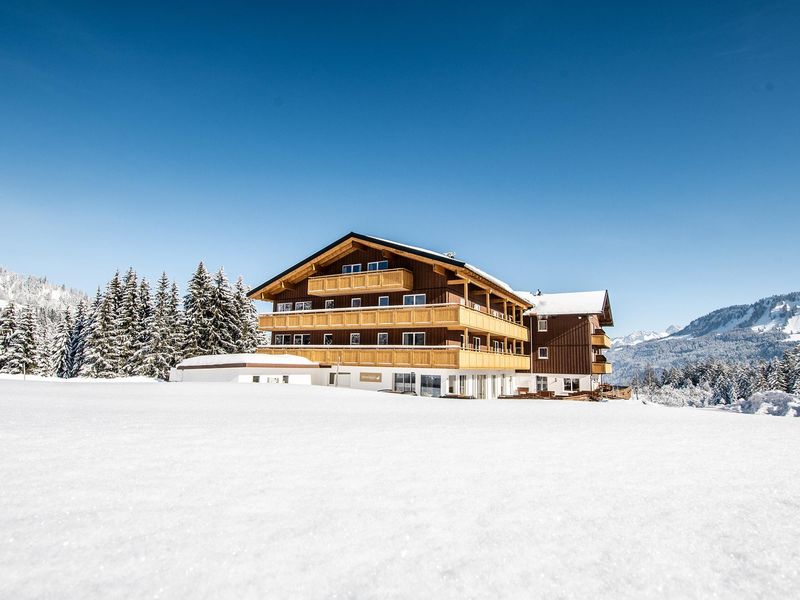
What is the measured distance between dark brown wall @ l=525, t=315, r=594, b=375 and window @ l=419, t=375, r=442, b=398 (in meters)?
18.0

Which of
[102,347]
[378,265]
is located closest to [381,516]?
[378,265]

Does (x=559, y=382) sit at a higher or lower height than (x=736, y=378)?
higher

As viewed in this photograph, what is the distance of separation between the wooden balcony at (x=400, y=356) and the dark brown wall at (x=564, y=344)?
955 centimetres

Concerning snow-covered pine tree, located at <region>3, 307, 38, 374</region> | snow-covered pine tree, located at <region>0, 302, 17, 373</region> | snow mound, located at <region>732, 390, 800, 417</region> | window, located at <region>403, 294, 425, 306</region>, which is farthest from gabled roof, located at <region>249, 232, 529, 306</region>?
Answer: snow-covered pine tree, located at <region>0, 302, 17, 373</region>

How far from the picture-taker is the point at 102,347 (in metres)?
51.1

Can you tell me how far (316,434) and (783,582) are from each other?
709 cm

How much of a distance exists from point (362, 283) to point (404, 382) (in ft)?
25.6

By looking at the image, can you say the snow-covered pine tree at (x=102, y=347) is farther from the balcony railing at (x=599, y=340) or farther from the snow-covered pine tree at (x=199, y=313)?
the balcony railing at (x=599, y=340)

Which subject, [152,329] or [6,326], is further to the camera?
[6,326]

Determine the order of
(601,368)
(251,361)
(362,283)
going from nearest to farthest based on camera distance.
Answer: (251,361)
(362,283)
(601,368)

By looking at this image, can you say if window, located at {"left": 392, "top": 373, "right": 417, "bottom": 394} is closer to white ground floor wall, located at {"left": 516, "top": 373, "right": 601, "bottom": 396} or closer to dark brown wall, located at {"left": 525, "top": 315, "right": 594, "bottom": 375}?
white ground floor wall, located at {"left": 516, "top": 373, "right": 601, "bottom": 396}

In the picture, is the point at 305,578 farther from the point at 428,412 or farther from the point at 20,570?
the point at 428,412

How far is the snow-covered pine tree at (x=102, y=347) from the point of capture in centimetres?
5075

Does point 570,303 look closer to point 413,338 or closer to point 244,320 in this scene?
point 413,338
